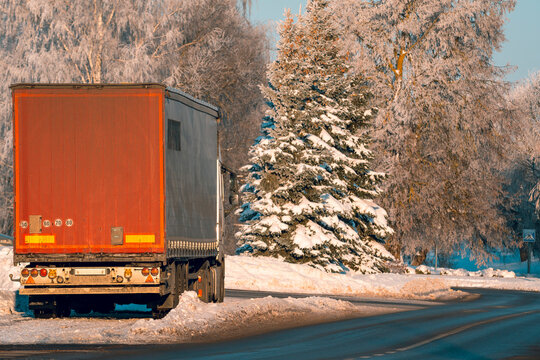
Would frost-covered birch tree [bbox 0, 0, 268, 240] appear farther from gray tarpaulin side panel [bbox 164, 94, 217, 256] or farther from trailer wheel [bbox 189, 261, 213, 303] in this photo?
gray tarpaulin side panel [bbox 164, 94, 217, 256]

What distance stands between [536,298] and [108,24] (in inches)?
887

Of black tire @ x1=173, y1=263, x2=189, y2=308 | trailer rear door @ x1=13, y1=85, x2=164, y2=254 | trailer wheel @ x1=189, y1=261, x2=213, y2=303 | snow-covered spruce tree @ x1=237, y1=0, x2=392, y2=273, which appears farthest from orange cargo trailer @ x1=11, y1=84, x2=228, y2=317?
snow-covered spruce tree @ x1=237, y1=0, x2=392, y2=273

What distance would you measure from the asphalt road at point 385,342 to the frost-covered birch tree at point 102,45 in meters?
24.6

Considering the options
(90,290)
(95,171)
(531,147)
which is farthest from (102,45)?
(531,147)

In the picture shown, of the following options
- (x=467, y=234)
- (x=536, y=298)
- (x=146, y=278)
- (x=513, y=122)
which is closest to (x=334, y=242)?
(x=536, y=298)

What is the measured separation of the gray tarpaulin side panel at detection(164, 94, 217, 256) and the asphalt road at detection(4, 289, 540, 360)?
2832mm

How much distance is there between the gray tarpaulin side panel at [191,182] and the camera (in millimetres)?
17109

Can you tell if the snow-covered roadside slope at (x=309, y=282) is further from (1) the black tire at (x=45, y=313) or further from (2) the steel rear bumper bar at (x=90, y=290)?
(2) the steel rear bumper bar at (x=90, y=290)

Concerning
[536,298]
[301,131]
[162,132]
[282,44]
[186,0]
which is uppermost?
[186,0]

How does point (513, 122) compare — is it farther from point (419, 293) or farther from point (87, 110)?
point (87, 110)

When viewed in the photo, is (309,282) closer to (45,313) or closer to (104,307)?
(104,307)

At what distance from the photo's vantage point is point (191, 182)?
60.5 feet

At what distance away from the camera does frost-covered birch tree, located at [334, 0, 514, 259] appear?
45562 millimetres

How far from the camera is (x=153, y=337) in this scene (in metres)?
14.9
